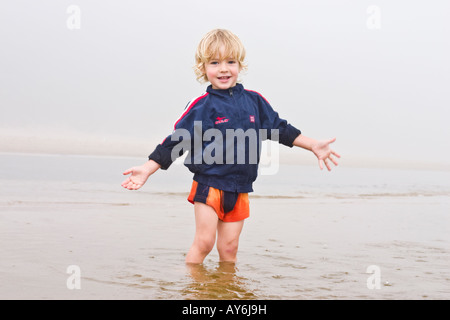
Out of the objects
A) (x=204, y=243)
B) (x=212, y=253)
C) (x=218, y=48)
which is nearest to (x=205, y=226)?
(x=204, y=243)

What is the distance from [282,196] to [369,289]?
699 centimetres

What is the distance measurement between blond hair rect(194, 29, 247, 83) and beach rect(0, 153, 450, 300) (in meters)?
→ 1.49

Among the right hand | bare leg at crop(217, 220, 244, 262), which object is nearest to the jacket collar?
the right hand

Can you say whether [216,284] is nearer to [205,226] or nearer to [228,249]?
[205,226]

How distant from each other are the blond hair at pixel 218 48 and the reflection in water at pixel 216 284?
4.65 ft

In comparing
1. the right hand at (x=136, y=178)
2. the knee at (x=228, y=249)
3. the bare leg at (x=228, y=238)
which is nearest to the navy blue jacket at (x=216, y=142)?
the right hand at (x=136, y=178)

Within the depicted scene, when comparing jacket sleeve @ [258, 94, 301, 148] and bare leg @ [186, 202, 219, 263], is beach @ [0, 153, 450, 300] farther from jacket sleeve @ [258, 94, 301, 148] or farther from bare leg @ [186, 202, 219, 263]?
jacket sleeve @ [258, 94, 301, 148]

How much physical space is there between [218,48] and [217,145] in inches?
26.7

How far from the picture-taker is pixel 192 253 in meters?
3.95

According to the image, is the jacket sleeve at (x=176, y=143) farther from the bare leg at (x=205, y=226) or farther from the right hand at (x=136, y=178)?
the bare leg at (x=205, y=226)

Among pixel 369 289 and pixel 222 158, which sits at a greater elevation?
pixel 222 158

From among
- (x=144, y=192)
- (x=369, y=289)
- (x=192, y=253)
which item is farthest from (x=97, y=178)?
(x=369, y=289)

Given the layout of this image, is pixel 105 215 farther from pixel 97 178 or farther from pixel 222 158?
pixel 97 178
